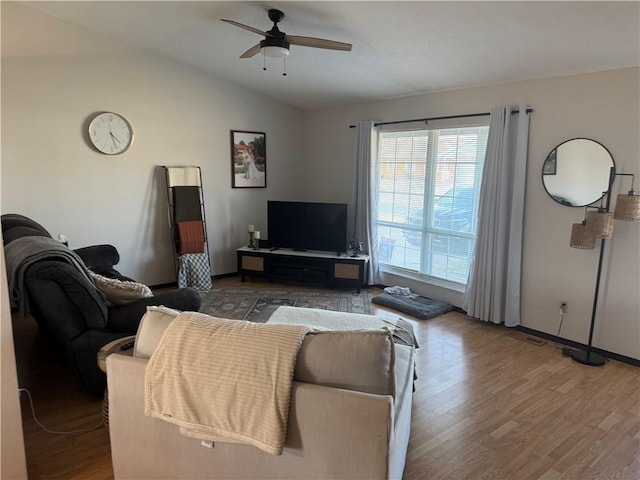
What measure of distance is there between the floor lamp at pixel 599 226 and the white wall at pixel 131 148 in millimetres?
4028

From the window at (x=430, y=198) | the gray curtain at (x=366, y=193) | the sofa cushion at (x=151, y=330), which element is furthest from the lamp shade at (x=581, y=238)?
the sofa cushion at (x=151, y=330)

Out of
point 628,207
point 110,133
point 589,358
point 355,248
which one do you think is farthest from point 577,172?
point 110,133

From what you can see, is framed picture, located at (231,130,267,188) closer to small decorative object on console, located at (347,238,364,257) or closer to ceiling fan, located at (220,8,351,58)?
small decorative object on console, located at (347,238,364,257)

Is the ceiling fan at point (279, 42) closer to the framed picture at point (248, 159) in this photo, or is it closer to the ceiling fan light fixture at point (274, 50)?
the ceiling fan light fixture at point (274, 50)

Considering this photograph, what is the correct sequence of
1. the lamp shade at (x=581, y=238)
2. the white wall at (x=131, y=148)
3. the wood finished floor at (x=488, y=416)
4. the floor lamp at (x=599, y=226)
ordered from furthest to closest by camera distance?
1. the white wall at (x=131, y=148)
2. the lamp shade at (x=581, y=238)
3. the floor lamp at (x=599, y=226)
4. the wood finished floor at (x=488, y=416)

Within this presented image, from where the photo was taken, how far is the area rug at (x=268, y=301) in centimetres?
461

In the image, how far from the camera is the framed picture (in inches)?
228

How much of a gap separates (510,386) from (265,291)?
120 inches

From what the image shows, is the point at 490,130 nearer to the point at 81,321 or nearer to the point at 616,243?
the point at 616,243

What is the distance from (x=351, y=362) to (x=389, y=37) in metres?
2.89

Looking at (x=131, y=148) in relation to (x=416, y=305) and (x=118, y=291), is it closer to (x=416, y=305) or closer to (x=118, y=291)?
(x=118, y=291)

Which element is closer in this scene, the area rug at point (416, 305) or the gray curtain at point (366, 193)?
the area rug at point (416, 305)

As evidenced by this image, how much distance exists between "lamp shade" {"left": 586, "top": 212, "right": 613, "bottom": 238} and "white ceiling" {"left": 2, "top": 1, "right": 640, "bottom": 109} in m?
1.14

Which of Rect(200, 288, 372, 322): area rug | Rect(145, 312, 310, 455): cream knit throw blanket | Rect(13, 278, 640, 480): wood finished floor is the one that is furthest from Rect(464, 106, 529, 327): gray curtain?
Rect(145, 312, 310, 455): cream knit throw blanket
